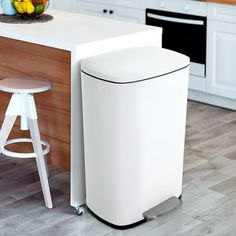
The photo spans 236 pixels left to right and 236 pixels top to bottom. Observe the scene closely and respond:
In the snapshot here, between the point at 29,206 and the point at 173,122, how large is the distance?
88 centimetres

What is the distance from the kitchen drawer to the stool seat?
1807 millimetres

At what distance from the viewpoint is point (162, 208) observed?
9.96 feet

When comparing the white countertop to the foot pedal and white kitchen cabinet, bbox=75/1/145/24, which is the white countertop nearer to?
the foot pedal

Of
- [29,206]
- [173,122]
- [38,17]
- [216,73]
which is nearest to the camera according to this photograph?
[173,122]

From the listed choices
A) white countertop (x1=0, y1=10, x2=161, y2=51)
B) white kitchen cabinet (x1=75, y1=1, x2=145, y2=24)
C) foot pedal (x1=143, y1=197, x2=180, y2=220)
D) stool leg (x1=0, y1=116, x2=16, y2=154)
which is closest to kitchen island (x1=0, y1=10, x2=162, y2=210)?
white countertop (x1=0, y1=10, x2=161, y2=51)

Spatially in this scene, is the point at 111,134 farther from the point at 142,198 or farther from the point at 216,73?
the point at 216,73

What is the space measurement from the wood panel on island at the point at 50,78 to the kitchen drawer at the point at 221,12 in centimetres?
175

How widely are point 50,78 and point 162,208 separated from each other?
0.89m

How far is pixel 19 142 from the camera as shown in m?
3.67

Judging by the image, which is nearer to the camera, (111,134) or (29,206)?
(111,134)

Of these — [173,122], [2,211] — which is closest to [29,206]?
[2,211]

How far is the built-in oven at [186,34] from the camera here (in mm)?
4688

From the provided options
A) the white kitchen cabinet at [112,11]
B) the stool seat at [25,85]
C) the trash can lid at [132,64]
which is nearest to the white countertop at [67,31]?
the trash can lid at [132,64]

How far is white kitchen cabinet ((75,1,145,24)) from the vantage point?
511cm
